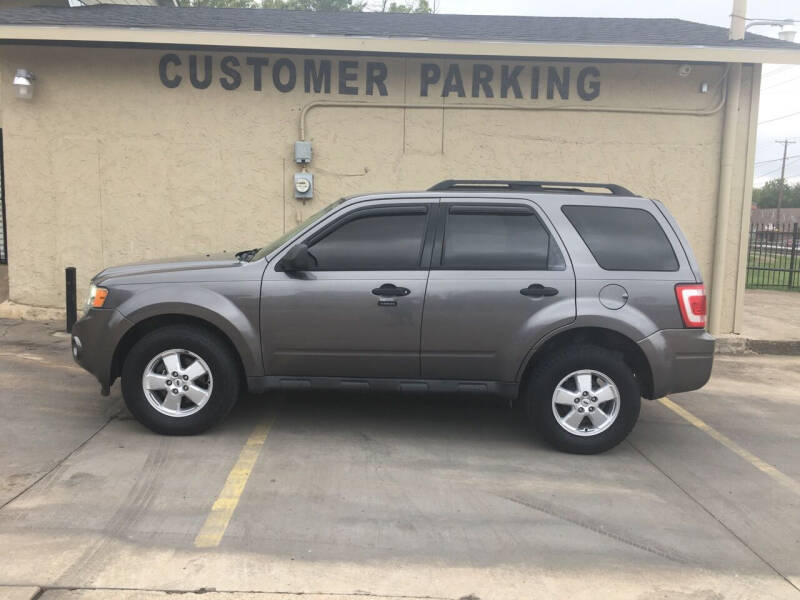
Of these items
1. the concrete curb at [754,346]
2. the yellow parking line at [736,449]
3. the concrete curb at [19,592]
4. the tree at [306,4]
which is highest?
the tree at [306,4]

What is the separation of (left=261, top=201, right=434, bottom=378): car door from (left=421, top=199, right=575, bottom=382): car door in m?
0.14

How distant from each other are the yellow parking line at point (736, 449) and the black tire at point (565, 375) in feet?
3.30

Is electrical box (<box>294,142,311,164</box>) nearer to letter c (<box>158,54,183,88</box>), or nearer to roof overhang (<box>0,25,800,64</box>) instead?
roof overhang (<box>0,25,800,64</box>)

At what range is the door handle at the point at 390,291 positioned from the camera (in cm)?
488

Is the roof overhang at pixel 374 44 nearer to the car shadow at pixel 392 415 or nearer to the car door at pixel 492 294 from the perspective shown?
the car door at pixel 492 294

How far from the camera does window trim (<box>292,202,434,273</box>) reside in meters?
4.98

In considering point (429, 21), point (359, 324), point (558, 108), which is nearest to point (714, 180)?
point (558, 108)

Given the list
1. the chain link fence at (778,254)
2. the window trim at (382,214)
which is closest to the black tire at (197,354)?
the window trim at (382,214)

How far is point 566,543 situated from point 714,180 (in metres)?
6.74

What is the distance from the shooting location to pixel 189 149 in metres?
8.73

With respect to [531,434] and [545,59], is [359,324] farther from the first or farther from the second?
[545,59]

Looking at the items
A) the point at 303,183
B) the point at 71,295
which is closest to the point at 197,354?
the point at 71,295

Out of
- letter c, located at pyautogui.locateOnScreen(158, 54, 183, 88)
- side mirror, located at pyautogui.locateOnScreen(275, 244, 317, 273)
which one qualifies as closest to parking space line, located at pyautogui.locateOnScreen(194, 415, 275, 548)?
side mirror, located at pyautogui.locateOnScreen(275, 244, 317, 273)

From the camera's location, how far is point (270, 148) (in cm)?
874
